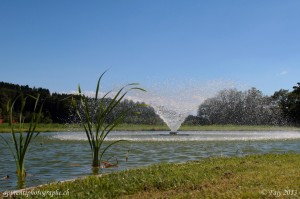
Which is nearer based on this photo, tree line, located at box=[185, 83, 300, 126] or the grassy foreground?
the grassy foreground

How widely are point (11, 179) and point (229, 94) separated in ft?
158

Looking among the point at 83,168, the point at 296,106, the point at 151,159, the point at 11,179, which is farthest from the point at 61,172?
the point at 296,106

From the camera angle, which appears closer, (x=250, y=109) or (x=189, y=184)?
(x=189, y=184)

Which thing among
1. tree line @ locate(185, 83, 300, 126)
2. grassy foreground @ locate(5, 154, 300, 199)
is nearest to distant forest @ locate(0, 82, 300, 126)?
tree line @ locate(185, 83, 300, 126)

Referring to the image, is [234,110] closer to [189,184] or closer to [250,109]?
[250,109]

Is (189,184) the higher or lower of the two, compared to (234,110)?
lower

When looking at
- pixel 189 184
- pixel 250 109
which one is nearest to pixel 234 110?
pixel 250 109

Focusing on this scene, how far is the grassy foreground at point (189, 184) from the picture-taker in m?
5.52

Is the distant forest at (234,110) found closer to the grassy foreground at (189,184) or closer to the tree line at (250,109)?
the tree line at (250,109)

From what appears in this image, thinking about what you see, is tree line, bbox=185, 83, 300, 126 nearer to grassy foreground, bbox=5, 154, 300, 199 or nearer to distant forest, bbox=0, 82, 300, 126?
distant forest, bbox=0, 82, 300, 126

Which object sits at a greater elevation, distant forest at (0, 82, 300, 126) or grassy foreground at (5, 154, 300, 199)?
distant forest at (0, 82, 300, 126)

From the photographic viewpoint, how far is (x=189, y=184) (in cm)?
640

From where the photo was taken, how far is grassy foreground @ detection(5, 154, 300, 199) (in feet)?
18.1

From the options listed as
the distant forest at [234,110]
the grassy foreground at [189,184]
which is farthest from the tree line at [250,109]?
the grassy foreground at [189,184]
